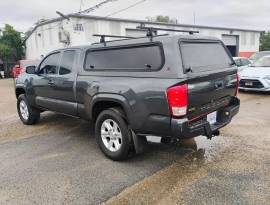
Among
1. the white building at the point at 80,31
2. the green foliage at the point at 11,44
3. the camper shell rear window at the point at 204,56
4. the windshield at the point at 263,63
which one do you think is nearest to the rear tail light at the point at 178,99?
the camper shell rear window at the point at 204,56

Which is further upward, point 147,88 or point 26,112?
point 147,88

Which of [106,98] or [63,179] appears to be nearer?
[63,179]

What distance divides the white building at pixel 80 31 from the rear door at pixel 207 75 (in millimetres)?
10028

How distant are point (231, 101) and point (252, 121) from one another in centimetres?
220

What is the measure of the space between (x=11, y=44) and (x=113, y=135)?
3457 cm

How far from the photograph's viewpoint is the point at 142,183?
12.0ft

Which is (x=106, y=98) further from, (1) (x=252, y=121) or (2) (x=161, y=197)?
(1) (x=252, y=121)

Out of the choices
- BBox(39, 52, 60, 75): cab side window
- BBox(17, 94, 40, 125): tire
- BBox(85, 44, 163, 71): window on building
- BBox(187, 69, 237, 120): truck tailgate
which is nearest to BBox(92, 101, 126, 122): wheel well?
BBox(85, 44, 163, 71): window on building

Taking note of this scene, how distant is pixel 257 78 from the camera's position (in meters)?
10.2

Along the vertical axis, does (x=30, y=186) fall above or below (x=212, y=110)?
below

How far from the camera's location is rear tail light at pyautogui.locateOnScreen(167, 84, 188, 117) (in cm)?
342

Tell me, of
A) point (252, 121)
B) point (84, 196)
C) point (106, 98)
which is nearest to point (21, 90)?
point (106, 98)

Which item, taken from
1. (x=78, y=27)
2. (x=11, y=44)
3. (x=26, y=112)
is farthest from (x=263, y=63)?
(x=11, y=44)

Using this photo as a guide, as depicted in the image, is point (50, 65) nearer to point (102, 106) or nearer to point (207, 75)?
point (102, 106)
